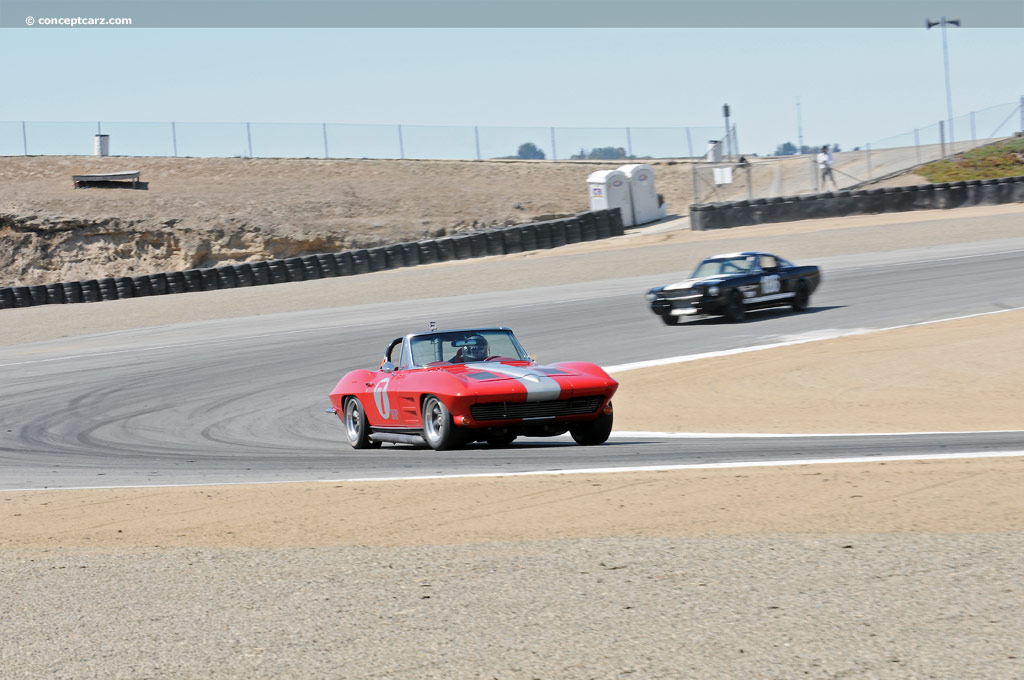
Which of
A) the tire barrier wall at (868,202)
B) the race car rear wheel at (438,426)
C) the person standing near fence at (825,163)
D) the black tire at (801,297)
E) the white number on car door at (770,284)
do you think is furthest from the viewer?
the person standing near fence at (825,163)

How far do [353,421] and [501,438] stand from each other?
A: 2219 millimetres

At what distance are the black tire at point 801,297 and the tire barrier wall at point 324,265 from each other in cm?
1755

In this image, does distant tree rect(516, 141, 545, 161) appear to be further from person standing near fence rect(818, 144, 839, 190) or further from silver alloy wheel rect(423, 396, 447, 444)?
silver alloy wheel rect(423, 396, 447, 444)

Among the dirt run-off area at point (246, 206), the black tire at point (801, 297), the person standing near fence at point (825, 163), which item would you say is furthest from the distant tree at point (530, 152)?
the black tire at point (801, 297)

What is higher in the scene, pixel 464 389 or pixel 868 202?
pixel 868 202

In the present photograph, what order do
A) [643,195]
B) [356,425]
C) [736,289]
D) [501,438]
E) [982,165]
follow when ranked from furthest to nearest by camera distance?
[643,195] < [982,165] < [736,289] < [356,425] < [501,438]

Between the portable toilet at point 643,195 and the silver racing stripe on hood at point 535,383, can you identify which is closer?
the silver racing stripe on hood at point 535,383

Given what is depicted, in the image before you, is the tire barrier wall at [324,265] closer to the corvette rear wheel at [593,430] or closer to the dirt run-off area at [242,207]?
the dirt run-off area at [242,207]

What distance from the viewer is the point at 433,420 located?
9.95 metres

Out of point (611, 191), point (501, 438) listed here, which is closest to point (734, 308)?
point (501, 438)

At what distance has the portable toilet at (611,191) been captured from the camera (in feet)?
144

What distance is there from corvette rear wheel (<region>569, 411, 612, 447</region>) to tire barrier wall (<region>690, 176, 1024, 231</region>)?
88.4 feet

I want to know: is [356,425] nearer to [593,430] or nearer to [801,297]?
[593,430]

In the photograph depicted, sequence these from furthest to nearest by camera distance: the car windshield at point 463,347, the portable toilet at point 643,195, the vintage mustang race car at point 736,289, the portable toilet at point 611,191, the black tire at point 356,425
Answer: the portable toilet at point 643,195 → the portable toilet at point 611,191 → the vintage mustang race car at point 736,289 → the black tire at point 356,425 → the car windshield at point 463,347
